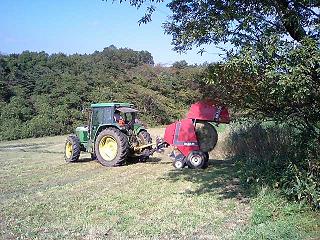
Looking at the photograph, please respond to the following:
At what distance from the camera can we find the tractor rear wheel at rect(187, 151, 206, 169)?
1088 centimetres

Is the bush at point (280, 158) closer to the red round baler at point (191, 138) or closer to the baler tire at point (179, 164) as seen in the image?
the red round baler at point (191, 138)

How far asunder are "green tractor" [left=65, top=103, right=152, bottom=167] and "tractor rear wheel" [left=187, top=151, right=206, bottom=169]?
2.24 metres

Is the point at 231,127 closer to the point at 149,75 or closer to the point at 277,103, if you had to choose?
the point at 277,103

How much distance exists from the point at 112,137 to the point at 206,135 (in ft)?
9.96

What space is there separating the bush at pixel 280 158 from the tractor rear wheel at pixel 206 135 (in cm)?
79

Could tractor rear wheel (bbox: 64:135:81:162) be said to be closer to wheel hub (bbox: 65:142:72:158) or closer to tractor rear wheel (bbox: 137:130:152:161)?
wheel hub (bbox: 65:142:72:158)

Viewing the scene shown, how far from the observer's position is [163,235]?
5.63m

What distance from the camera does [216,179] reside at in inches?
367

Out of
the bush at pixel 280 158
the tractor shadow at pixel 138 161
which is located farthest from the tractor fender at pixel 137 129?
the bush at pixel 280 158

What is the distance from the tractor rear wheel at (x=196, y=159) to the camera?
10875 mm

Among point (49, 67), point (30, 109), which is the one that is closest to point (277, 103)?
point (30, 109)

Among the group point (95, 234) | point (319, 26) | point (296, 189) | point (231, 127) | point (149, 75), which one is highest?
point (149, 75)

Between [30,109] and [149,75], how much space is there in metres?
10.7

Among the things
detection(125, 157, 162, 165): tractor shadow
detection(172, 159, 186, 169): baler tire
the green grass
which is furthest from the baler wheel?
the green grass
